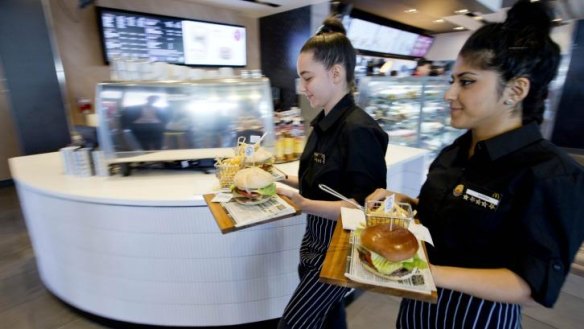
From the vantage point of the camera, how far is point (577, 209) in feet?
2.20

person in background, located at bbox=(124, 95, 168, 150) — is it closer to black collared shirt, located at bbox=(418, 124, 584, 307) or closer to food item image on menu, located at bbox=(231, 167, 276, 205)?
food item image on menu, located at bbox=(231, 167, 276, 205)

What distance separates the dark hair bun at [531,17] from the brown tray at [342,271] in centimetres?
69

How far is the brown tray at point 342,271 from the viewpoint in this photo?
64 cm

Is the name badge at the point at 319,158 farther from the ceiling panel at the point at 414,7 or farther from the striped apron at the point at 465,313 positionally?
the ceiling panel at the point at 414,7

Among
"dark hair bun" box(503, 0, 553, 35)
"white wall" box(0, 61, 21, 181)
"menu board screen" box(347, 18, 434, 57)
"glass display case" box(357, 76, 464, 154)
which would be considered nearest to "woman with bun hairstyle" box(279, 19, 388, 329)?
"dark hair bun" box(503, 0, 553, 35)

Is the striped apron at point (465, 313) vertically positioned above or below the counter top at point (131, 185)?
below

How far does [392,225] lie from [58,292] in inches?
98.5

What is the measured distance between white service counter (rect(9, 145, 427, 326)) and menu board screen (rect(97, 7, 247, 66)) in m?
2.57

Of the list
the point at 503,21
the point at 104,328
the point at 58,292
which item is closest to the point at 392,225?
the point at 503,21

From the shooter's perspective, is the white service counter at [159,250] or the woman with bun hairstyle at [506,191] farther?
the white service counter at [159,250]

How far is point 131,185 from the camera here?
1771 mm

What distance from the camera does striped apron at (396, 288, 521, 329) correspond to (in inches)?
33.6

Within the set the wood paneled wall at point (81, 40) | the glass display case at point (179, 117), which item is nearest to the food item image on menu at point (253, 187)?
the glass display case at point (179, 117)

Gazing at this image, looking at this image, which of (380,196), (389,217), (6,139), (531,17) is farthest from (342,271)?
(6,139)
